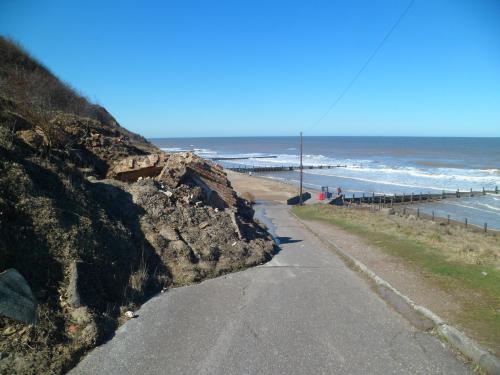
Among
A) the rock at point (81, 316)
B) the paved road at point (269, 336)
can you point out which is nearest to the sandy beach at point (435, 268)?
the paved road at point (269, 336)

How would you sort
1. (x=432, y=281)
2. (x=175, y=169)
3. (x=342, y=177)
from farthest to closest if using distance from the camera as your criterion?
(x=342, y=177) → (x=175, y=169) → (x=432, y=281)

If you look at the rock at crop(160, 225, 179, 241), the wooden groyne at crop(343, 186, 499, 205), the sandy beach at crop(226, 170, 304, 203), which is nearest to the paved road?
the rock at crop(160, 225, 179, 241)

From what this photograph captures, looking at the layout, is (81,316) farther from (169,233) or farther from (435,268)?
(435,268)

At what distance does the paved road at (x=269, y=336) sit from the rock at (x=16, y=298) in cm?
99

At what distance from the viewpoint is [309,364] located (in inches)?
203

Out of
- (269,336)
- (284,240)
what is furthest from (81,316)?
(284,240)

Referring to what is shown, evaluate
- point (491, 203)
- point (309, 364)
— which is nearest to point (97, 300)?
point (309, 364)

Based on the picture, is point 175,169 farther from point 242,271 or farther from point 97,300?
point 97,300

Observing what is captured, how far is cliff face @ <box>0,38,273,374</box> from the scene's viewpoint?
546 cm

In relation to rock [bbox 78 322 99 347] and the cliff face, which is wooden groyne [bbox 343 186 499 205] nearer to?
the cliff face

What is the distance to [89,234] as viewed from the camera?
721 cm

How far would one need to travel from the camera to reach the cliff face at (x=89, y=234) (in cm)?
546

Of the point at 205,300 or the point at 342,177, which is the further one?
the point at 342,177

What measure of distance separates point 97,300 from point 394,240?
11.2 metres
